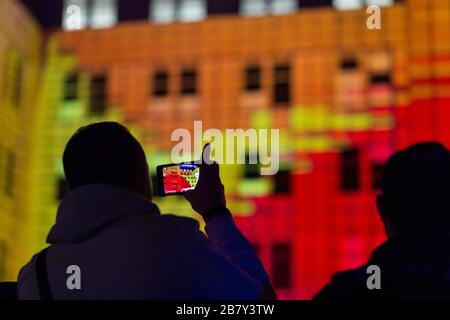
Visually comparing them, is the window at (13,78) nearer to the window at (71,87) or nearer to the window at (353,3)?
the window at (71,87)

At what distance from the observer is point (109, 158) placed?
2891 mm

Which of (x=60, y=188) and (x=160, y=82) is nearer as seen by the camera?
(x=60, y=188)

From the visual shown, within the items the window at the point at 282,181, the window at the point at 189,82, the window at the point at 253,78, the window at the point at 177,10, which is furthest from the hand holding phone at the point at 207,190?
the window at the point at 177,10

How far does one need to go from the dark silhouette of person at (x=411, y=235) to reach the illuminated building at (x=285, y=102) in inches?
1102

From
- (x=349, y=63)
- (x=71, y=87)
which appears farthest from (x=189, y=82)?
(x=349, y=63)

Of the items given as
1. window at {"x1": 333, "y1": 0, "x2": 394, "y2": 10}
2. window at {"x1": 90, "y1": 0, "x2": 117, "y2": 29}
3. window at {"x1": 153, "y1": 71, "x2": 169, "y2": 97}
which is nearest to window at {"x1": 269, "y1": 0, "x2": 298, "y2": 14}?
window at {"x1": 333, "y1": 0, "x2": 394, "y2": 10}

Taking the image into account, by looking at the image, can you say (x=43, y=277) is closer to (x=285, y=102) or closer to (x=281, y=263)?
(x=281, y=263)

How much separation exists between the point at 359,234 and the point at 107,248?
29.8m

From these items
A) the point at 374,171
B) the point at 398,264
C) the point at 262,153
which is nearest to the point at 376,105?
the point at 374,171

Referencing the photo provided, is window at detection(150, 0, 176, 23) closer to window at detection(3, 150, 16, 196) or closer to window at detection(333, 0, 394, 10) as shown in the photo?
window at detection(333, 0, 394, 10)

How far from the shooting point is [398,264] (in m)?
3.06

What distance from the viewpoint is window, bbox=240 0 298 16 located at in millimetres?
35812

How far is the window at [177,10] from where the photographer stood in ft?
120

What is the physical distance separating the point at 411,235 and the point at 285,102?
31.9 meters
